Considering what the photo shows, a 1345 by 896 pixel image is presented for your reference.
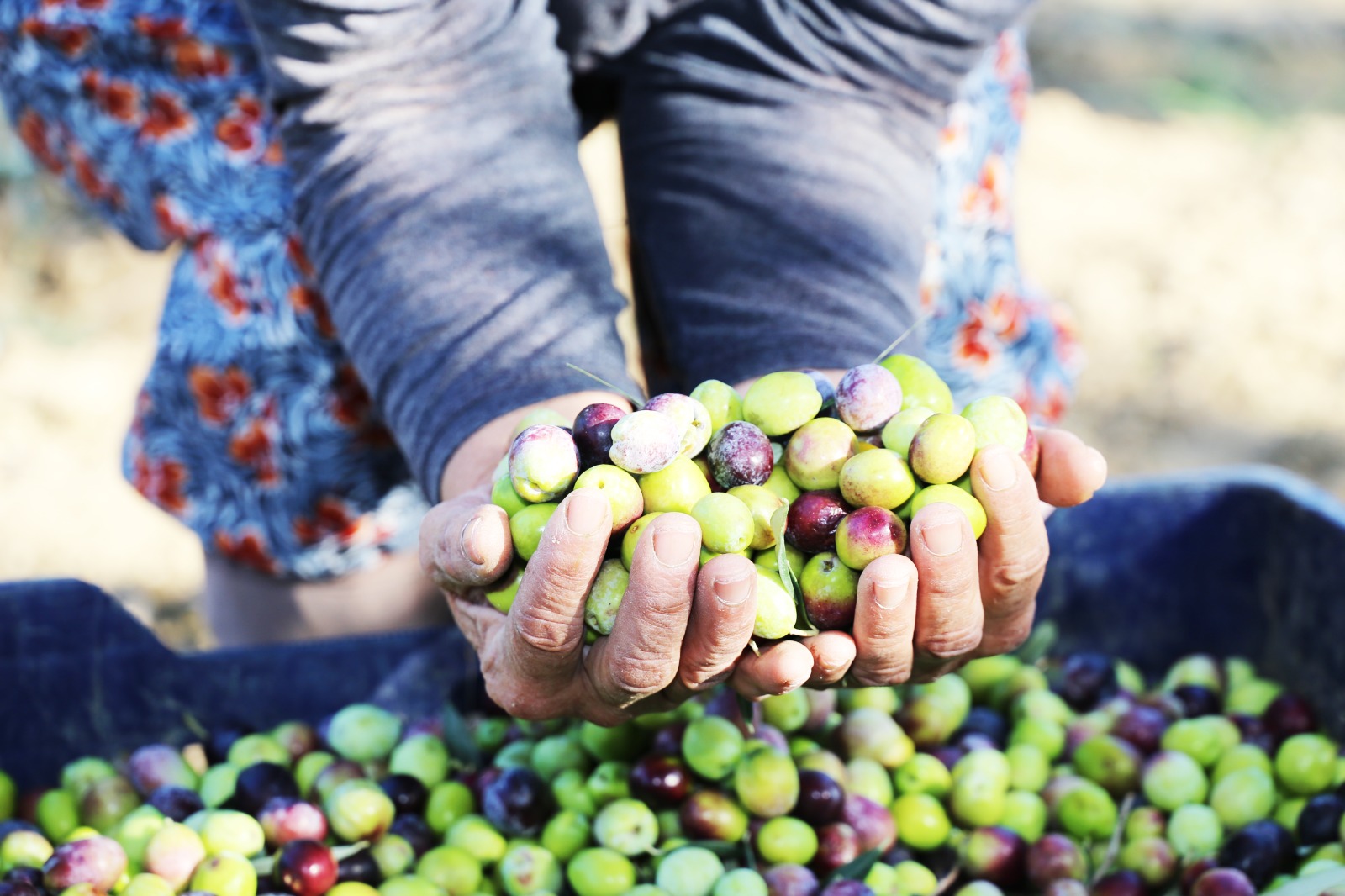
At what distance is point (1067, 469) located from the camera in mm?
1201

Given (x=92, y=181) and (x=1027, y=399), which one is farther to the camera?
(x=1027, y=399)

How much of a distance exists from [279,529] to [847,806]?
0.97 meters

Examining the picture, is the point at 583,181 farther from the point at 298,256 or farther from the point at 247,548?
the point at 247,548

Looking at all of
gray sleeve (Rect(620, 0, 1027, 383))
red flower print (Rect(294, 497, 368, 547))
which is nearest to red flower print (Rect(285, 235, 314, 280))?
red flower print (Rect(294, 497, 368, 547))

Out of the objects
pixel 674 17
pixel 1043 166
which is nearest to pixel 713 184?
pixel 674 17

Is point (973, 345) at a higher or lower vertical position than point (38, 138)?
lower

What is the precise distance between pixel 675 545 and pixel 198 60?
1093mm

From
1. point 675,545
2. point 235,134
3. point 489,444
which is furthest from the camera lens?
point 235,134

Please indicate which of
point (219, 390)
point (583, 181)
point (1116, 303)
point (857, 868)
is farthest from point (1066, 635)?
point (1116, 303)

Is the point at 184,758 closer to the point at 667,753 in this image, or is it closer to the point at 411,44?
the point at 667,753

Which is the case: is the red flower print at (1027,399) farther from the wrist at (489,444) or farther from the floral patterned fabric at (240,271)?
the wrist at (489,444)

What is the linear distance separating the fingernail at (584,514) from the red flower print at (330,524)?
994 mm

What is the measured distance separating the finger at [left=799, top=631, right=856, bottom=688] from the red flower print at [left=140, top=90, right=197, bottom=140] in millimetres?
1152

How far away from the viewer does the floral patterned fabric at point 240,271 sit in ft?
5.53
